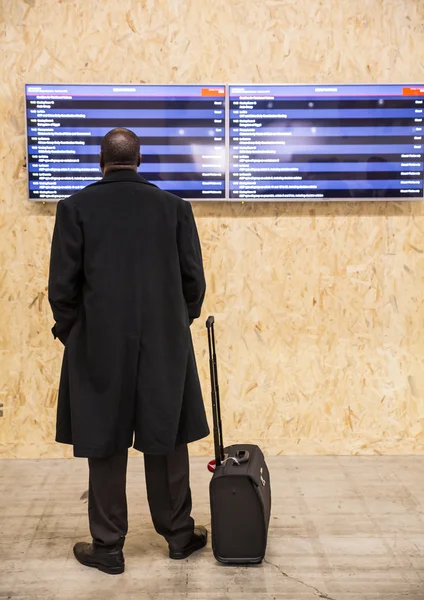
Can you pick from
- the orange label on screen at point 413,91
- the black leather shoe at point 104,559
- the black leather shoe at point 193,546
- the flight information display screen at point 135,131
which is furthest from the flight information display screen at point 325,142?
the black leather shoe at point 104,559

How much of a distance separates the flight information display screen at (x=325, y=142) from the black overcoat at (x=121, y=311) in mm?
1215

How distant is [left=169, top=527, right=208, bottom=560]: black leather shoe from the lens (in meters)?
2.61

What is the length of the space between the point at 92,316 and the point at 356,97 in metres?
1.93

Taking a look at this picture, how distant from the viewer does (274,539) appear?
2779 mm

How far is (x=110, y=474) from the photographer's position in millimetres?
2496

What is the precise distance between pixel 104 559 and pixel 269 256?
70.6 inches

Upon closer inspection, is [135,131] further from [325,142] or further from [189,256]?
[189,256]

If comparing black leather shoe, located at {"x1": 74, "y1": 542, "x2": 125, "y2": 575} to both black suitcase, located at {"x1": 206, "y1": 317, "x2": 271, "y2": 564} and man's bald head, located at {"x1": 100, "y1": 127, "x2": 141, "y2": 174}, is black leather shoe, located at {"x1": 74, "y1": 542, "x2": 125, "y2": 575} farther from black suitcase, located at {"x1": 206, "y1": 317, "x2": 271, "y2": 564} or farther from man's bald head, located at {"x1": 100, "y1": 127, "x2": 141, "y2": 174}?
man's bald head, located at {"x1": 100, "y1": 127, "x2": 141, "y2": 174}

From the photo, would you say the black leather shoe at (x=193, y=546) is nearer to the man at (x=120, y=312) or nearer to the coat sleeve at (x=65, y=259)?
the man at (x=120, y=312)

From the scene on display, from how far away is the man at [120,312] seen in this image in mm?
2377

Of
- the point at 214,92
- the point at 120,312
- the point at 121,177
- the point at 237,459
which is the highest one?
the point at 214,92

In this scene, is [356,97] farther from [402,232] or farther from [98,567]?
[98,567]

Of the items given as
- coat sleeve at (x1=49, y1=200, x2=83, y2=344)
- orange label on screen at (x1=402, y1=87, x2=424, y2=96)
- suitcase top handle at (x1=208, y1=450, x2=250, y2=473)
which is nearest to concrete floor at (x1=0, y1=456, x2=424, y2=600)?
suitcase top handle at (x1=208, y1=450, x2=250, y2=473)

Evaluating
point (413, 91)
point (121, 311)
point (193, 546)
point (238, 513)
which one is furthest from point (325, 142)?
point (193, 546)
